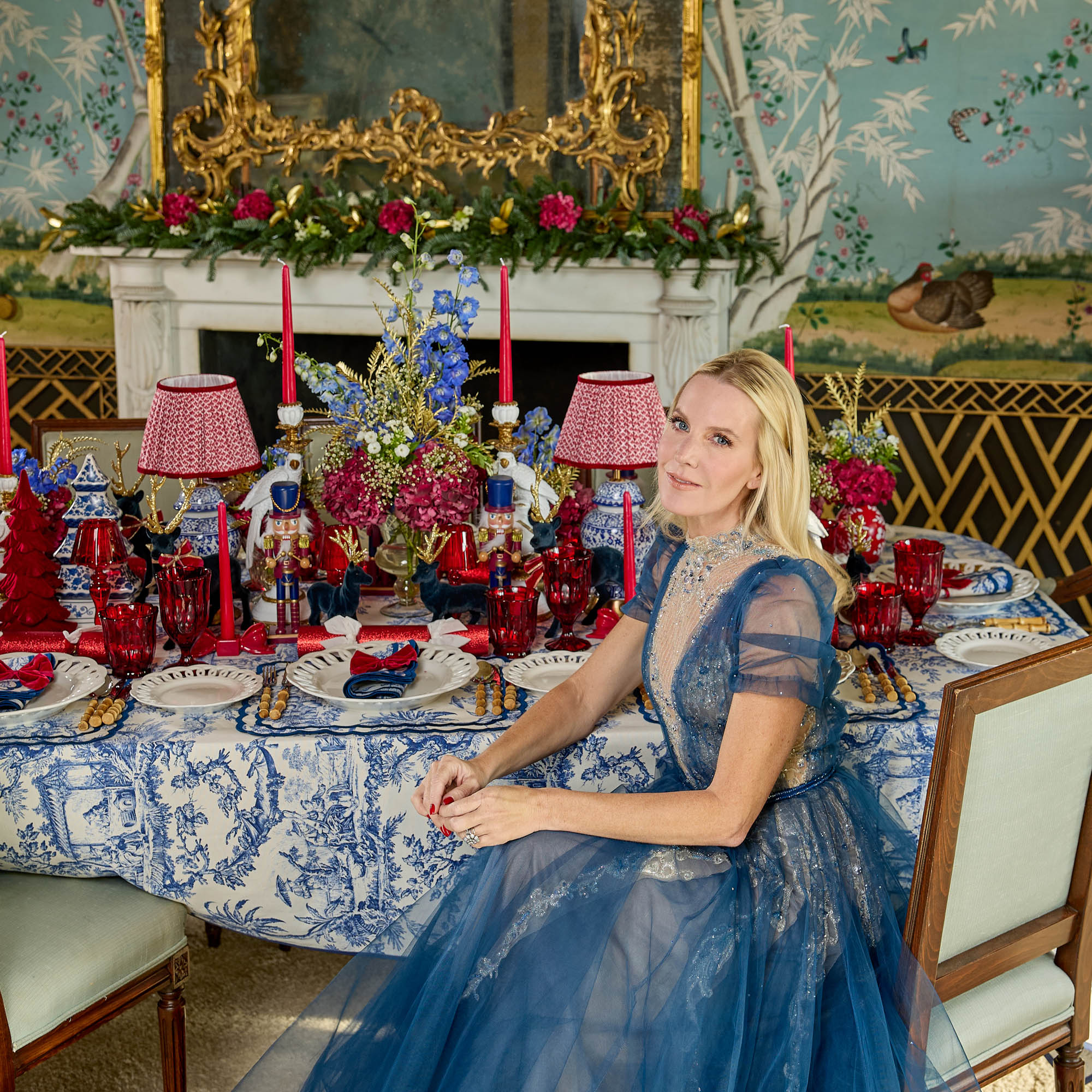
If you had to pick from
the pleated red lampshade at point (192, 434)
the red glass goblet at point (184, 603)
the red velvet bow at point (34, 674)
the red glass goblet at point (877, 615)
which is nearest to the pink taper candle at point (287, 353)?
the pleated red lampshade at point (192, 434)

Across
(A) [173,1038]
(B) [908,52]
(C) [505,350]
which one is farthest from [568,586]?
(B) [908,52]

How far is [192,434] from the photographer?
2240mm

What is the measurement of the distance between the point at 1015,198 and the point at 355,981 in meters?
3.78

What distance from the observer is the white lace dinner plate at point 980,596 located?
Result: 7.77 feet

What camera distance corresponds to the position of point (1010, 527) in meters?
4.57

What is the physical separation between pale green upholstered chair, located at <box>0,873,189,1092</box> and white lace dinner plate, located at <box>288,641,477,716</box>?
40 cm

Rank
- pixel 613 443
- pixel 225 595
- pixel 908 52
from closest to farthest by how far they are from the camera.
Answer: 1. pixel 225 595
2. pixel 613 443
3. pixel 908 52

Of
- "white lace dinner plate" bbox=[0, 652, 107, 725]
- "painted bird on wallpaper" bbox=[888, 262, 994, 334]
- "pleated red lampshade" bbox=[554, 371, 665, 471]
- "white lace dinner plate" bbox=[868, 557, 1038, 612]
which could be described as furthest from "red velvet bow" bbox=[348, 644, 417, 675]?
"painted bird on wallpaper" bbox=[888, 262, 994, 334]

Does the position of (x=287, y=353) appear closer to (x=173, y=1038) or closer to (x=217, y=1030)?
(x=173, y=1038)

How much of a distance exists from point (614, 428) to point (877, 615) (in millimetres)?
641

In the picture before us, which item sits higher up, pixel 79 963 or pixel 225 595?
pixel 225 595

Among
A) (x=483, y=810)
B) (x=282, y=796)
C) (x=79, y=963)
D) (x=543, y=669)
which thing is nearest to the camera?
(x=483, y=810)

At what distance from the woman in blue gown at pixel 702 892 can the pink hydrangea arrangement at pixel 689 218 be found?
282 centimetres

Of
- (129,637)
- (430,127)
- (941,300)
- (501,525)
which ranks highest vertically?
(430,127)
